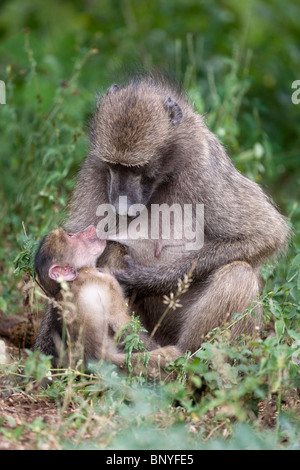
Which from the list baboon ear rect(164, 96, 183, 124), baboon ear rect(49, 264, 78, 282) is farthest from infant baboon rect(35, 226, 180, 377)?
baboon ear rect(164, 96, 183, 124)

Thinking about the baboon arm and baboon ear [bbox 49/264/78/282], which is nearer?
baboon ear [bbox 49/264/78/282]

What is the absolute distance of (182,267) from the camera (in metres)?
4.12

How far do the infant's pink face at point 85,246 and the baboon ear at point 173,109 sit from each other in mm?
706

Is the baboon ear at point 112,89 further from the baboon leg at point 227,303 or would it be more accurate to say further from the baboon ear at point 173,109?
the baboon leg at point 227,303

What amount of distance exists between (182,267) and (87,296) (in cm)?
58

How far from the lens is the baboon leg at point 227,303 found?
388 centimetres

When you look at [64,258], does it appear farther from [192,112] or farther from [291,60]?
[291,60]

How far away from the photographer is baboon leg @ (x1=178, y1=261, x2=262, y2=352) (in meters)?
3.88

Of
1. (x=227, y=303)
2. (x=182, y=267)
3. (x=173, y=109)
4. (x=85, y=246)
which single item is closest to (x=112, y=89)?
(x=173, y=109)

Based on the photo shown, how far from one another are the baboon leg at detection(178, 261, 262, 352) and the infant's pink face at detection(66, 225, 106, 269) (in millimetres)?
581

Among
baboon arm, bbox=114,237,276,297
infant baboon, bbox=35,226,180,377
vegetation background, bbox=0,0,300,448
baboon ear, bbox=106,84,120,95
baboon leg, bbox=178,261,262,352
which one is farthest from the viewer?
baboon ear, bbox=106,84,120,95

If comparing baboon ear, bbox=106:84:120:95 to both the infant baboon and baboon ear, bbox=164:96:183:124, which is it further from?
the infant baboon

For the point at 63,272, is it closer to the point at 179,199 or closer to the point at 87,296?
the point at 87,296
